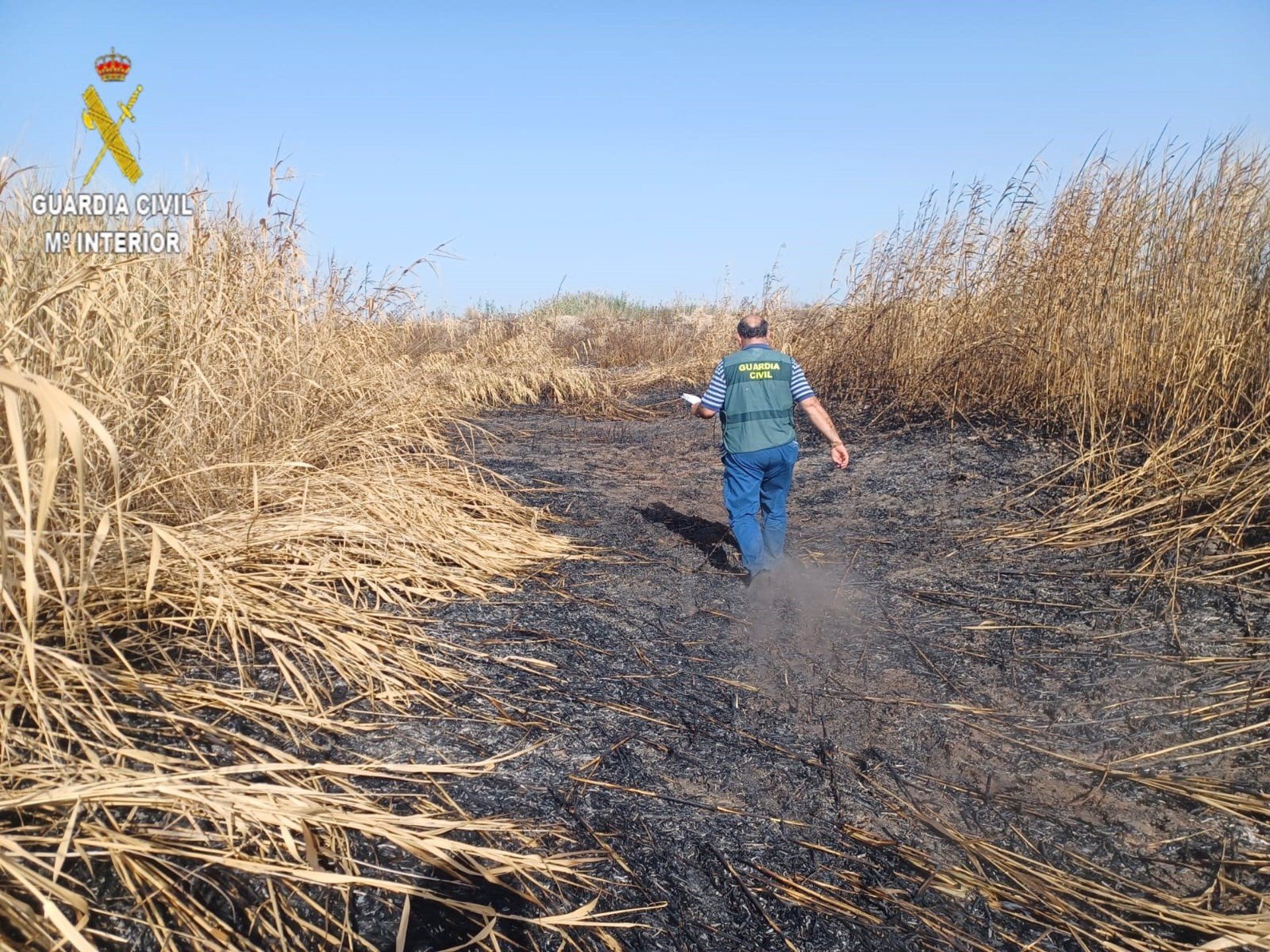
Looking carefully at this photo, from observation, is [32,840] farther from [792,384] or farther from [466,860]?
[792,384]

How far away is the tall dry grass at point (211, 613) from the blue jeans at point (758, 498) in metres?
0.93

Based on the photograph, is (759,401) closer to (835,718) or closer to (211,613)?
(835,718)

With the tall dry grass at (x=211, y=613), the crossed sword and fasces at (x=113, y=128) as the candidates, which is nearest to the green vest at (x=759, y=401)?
the tall dry grass at (x=211, y=613)

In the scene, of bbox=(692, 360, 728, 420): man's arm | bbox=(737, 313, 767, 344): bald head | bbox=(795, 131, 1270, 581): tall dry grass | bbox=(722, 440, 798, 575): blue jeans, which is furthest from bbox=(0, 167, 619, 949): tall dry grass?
bbox=(795, 131, 1270, 581): tall dry grass

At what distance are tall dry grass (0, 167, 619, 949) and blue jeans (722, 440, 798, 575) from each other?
0.93 m

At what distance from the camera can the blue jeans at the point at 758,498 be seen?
13.9ft

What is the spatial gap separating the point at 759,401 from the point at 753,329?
400mm

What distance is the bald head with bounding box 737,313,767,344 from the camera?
14.3 feet

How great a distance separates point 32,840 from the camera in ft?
4.87

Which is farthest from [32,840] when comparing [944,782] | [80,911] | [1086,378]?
[1086,378]

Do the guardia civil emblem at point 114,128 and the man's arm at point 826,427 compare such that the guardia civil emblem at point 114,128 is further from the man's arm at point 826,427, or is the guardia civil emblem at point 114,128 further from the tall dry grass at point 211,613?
the man's arm at point 826,427

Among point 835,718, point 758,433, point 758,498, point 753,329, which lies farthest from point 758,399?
point 835,718

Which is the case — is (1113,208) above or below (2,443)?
above

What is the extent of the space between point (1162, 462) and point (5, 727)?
471cm
